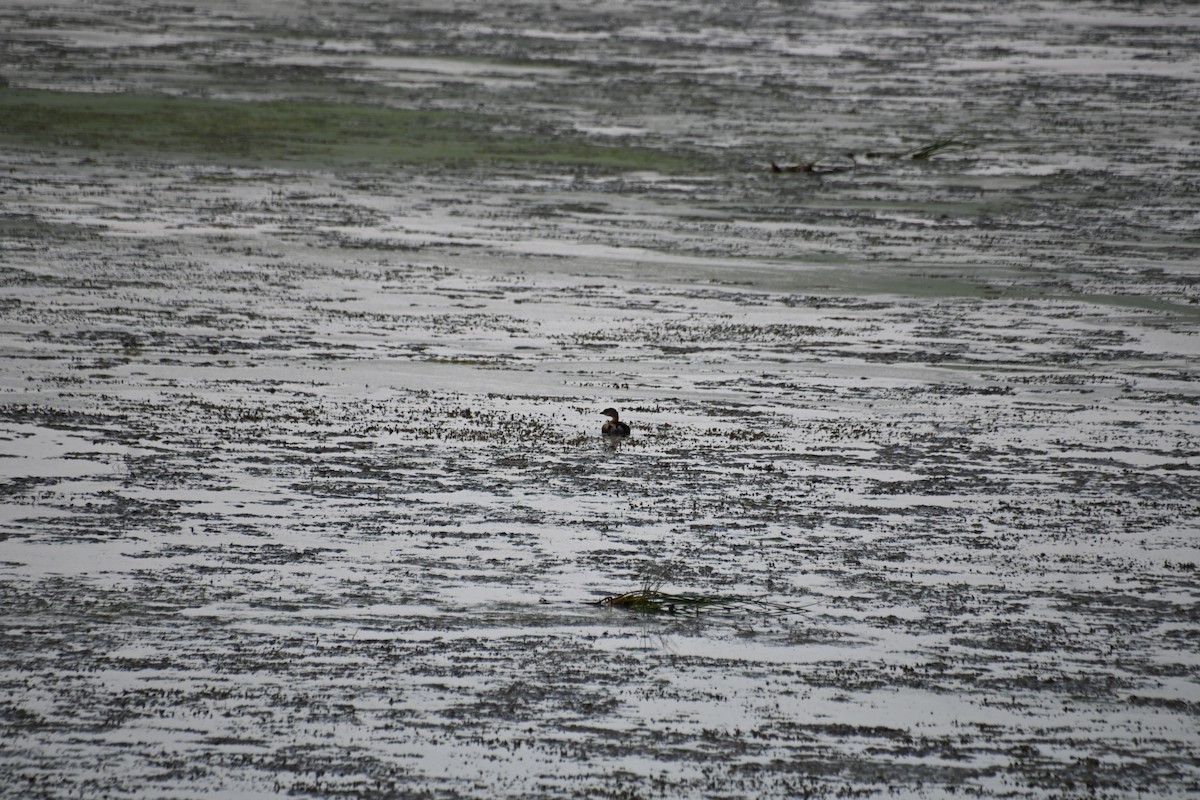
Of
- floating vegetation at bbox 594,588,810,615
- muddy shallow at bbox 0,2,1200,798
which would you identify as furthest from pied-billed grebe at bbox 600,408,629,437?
floating vegetation at bbox 594,588,810,615

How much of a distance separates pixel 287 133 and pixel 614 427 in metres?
10.4

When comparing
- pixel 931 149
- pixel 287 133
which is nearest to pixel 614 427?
pixel 931 149

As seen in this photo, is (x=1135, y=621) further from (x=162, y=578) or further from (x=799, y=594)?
(x=162, y=578)

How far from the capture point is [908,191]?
16906 millimetres

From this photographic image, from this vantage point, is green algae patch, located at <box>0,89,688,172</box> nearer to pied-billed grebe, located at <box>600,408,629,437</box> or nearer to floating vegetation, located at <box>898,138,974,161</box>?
floating vegetation, located at <box>898,138,974,161</box>

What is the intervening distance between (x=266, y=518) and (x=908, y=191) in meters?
10.1

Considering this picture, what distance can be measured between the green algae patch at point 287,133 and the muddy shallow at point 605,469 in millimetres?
372

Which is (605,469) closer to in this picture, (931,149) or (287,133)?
(931,149)

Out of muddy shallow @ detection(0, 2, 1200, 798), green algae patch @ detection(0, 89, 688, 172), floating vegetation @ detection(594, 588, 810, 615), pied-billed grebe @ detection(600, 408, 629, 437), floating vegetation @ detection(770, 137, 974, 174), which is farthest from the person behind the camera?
green algae patch @ detection(0, 89, 688, 172)

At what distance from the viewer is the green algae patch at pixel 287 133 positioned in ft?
58.6

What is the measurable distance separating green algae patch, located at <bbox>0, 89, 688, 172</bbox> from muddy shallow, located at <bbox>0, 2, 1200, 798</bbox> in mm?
372

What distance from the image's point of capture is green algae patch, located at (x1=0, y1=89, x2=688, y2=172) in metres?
17.9

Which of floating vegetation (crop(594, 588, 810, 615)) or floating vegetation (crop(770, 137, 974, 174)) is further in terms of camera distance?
floating vegetation (crop(770, 137, 974, 174))

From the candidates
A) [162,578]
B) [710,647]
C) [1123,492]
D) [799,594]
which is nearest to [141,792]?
[162,578]
